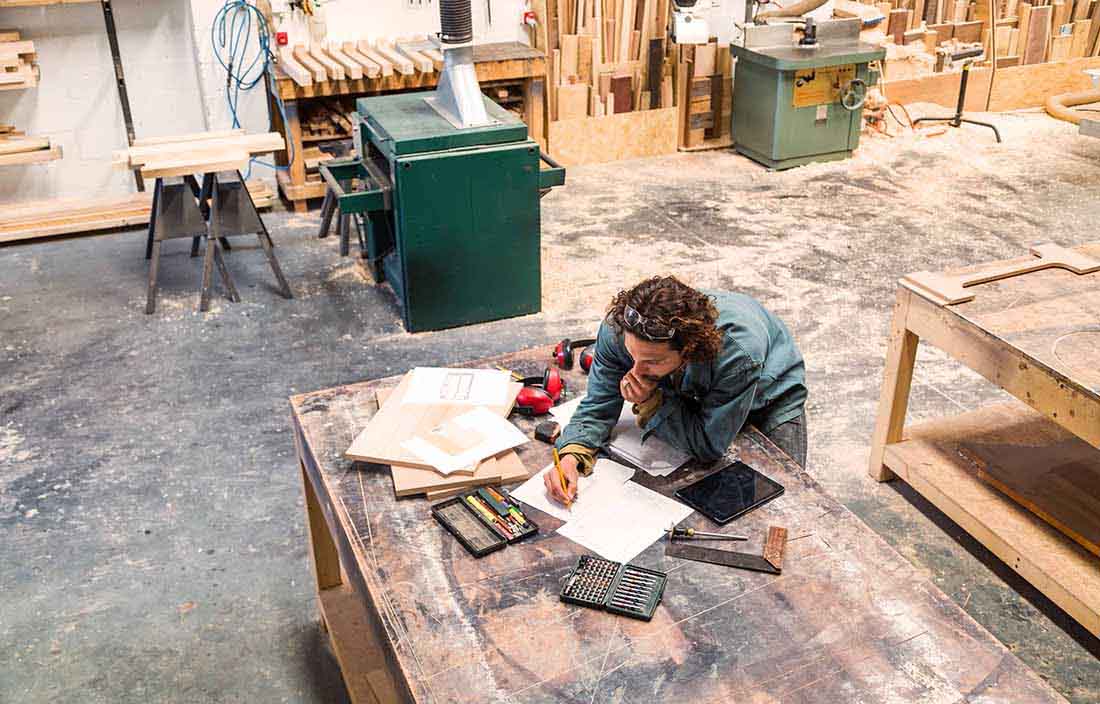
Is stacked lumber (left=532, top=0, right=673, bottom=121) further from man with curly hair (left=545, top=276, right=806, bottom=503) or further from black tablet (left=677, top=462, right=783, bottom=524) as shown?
black tablet (left=677, top=462, right=783, bottom=524)

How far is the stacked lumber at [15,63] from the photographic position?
489 centimetres

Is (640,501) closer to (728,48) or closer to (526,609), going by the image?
(526,609)

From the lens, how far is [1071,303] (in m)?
2.75

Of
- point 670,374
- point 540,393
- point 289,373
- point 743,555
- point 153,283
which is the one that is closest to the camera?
point 743,555

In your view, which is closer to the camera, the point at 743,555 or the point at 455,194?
the point at 743,555

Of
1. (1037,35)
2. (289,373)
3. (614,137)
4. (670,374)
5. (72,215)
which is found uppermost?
(1037,35)

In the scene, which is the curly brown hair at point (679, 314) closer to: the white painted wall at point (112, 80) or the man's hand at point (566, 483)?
the man's hand at point (566, 483)

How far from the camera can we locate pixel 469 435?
2.19 m

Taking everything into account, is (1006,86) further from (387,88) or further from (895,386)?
(895,386)

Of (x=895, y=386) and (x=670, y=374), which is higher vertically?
(x=670, y=374)

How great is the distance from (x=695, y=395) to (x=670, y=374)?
74 mm

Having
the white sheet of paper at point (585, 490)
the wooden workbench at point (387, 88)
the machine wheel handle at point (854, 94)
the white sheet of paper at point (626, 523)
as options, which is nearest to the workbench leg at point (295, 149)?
the wooden workbench at point (387, 88)

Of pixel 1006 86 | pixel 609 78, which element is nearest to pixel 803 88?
pixel 609 78

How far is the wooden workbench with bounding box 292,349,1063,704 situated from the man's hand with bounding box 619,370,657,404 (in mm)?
209
